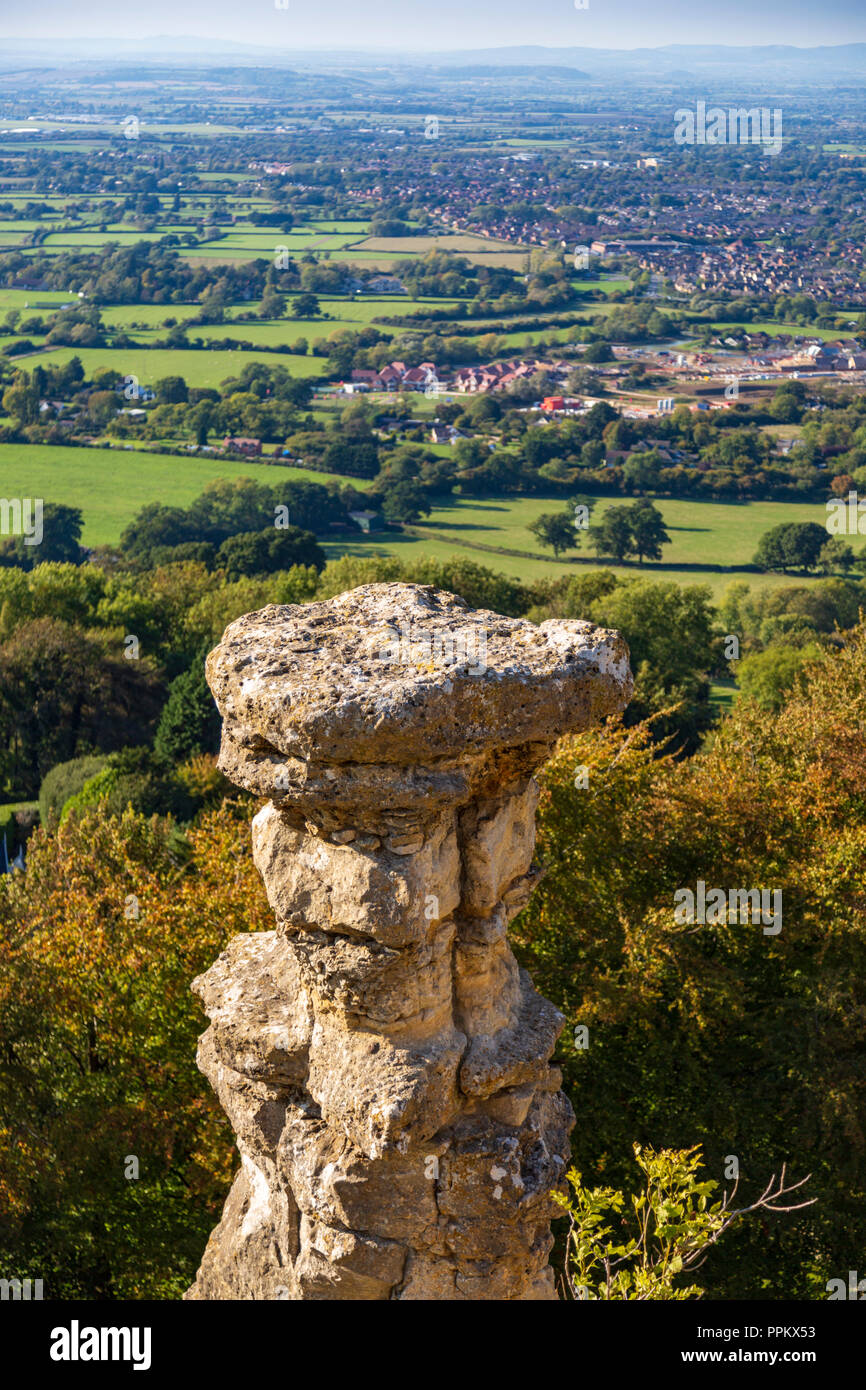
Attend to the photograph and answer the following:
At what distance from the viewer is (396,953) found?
33.6 ft

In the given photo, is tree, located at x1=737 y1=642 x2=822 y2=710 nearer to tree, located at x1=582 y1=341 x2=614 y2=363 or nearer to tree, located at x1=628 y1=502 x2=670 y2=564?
tree, located at x1=628 y1=502 x2=670 y2=564

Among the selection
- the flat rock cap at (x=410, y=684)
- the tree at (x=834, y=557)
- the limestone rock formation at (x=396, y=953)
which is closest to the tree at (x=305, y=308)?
the tree at (x=834, y=557)

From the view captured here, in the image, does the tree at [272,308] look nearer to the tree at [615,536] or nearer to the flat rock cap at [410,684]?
the tree at [615,536]

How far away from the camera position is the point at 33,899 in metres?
29.2

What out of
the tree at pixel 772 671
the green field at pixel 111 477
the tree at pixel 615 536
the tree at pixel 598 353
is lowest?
the tree at pixel 772 671

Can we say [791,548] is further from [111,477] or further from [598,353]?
[598,353]

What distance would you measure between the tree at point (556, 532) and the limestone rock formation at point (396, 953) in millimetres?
84128

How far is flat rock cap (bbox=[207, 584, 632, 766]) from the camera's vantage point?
384 inches

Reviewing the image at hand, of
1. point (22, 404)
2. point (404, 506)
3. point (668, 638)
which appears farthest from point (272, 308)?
point (668, 638)

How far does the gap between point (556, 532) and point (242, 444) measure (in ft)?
150

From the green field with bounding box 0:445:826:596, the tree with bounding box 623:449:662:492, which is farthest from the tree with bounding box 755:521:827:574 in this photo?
the tree with bounding box 623:449:662:492

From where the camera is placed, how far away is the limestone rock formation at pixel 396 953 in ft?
32.8

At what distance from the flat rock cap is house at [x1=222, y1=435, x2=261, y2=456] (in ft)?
386

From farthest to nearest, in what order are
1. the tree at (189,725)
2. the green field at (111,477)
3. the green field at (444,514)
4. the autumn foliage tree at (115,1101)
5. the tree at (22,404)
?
the tree at (22,404)
the green field at (111,477)
the green field at (444,514)
the tree at (189,725)
the autumn foliage tree at (115,1101)
